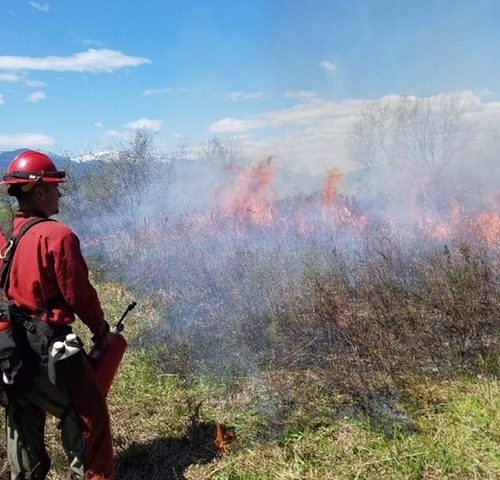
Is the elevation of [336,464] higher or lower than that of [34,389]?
lower

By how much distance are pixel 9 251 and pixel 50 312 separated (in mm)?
426

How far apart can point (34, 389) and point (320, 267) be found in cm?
445

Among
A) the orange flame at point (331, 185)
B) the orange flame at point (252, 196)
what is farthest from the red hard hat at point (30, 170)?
the orange flame at point (331, 185)

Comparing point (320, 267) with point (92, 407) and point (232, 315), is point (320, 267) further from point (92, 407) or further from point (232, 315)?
point (92, 407)

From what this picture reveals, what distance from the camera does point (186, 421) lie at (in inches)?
137

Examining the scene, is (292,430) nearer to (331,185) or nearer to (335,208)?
(335,208)

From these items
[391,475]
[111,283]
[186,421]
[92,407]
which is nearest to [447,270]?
[391,475]

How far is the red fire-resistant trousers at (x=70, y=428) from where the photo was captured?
256cm

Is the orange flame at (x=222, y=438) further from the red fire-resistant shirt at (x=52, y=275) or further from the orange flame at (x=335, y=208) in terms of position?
the orange flame at (x=335, y=208)

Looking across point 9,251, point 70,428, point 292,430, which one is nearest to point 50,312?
point 9,251

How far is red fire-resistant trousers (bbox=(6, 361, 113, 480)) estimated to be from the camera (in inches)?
101

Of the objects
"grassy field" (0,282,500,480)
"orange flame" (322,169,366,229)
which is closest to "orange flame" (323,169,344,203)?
"orange flame" (322,169,366,229)

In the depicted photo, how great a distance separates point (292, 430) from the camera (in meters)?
3.15

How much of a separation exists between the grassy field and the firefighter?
0.46 m
